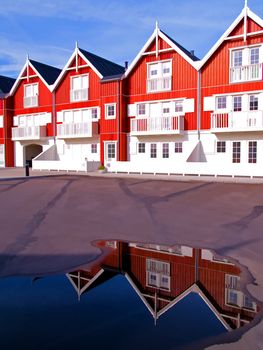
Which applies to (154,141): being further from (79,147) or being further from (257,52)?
(257,52)

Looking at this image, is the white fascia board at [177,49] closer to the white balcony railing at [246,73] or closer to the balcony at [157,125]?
the white balcony railing at [246,73]

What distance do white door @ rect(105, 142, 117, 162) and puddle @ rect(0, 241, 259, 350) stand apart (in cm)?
2398

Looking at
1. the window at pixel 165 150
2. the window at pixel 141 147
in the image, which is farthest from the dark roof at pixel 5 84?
the window at pixel 165 150

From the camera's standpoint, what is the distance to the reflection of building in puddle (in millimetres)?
4270

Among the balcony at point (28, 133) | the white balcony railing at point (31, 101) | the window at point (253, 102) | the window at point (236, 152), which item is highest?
the white balcony railing at point (31, 101)

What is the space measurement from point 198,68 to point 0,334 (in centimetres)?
2579

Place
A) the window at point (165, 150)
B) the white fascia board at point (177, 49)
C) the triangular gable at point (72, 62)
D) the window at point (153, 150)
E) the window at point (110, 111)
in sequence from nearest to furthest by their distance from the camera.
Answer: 1. the white fascia board at point (177, 49)
2. the window at point (165, 150)
3. the window at point (153, 150)
4. the window at point (110, 111)
5. the triangular gable at point (72, 62)

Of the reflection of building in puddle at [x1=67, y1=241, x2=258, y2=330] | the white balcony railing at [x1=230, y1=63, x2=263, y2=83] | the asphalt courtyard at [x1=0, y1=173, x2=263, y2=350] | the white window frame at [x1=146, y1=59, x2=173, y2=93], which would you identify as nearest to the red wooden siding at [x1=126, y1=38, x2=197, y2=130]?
the white window frame at [x1=146, y1=59, x2=173, y2=93]

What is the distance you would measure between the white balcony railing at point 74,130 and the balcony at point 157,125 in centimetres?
474

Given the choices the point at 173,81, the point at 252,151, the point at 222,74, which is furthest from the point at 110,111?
the point at 252,151

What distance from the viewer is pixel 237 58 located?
82.6ft

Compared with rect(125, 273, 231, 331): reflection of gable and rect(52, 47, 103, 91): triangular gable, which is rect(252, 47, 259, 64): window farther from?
rect(125, 273, 231, 331): reflection of gable

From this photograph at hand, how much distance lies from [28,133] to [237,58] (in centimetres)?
2142

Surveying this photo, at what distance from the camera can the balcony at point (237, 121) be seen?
23312mm
